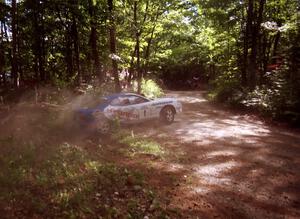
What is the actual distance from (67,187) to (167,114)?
Answer: 766 cm

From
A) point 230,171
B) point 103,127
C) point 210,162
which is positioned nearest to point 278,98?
point 210,162

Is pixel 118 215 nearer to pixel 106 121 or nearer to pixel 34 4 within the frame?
pixel 106 121

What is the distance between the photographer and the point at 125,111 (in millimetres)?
10977

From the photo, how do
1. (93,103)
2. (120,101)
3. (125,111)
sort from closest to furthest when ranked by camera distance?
(93,103), (120,101), (125,111)

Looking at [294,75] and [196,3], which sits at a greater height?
[196,3]

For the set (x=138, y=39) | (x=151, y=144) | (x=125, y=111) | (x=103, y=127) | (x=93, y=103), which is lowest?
(x=151, y=144)

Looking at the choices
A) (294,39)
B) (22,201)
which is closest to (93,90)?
(294,39)

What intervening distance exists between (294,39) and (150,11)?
937 centimetres

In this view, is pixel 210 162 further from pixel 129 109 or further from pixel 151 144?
pixel 129 109

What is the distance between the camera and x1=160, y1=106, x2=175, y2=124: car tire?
12.6m

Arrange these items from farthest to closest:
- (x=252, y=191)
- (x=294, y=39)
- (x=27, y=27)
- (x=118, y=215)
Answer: (x=27, y=27)
(x=294, y=39)
(x=252, y=191)
(x=118, y=215)

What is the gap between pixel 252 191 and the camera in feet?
20.4

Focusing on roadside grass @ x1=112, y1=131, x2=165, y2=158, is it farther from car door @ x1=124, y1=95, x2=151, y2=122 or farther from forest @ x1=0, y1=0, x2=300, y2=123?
forest @ x1=0, y1=0, x2=300, y2=123

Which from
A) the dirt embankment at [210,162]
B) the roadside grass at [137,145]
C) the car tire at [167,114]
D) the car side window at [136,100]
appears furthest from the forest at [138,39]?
the roadside grass at [137,145]
